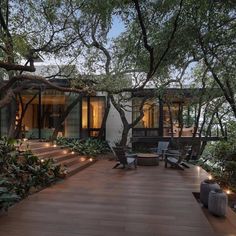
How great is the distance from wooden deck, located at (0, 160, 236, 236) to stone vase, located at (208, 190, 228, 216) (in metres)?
0.13

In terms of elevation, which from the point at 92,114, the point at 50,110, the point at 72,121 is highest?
the point at 50,110

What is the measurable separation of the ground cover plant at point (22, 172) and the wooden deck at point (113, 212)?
0.30 meters

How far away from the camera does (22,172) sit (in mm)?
6512

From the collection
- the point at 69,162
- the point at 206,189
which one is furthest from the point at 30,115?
the point at 206,189

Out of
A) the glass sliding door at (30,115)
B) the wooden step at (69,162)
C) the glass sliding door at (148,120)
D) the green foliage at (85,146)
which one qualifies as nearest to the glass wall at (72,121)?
the glass sliding door at (30,115)

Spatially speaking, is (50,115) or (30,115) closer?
(50,115)

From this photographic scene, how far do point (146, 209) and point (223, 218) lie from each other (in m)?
1.28

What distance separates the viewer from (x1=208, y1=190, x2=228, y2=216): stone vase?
4883 millimetres

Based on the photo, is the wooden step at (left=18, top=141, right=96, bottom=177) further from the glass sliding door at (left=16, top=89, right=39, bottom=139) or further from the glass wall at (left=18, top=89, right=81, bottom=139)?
the glass sliding door at (left=16, top=89, right=39, bottom=139)

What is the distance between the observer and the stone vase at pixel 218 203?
16.0 feet

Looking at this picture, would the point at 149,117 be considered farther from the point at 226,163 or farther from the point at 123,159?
the point at 226,163

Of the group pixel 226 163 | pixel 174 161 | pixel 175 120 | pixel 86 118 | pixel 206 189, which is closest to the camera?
pixel 206 189

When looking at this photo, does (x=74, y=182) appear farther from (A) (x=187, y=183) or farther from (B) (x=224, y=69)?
(B) (x=224, y=69)

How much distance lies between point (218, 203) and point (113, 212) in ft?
5.75
